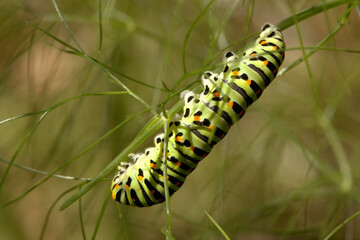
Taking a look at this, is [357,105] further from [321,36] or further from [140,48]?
[140,48]

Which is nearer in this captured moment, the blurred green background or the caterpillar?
the caterpillar

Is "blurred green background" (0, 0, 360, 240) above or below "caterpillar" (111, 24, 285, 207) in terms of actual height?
above

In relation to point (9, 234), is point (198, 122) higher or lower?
lower

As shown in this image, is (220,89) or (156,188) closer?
(220,89)

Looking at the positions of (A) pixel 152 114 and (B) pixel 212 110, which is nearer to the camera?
(B) pixel 212 110

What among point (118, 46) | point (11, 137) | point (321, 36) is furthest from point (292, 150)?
point (11, 137)
